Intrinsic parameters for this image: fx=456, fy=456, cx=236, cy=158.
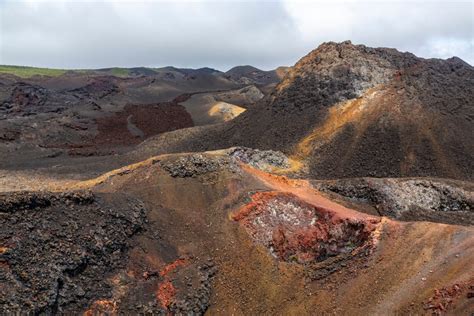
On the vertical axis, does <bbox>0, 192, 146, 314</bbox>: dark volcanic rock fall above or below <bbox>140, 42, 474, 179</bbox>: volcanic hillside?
below

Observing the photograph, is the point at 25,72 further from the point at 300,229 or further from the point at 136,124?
the point at 300,229

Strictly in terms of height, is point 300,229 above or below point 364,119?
below

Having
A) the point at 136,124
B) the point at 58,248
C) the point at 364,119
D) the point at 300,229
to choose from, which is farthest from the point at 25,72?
the point at 300,229

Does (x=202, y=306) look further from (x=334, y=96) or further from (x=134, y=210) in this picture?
(x=334, y=96)

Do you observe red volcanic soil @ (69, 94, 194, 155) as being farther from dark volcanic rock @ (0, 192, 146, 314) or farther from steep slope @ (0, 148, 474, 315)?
dark volcanic rock @ (0, 192, 146, 314)

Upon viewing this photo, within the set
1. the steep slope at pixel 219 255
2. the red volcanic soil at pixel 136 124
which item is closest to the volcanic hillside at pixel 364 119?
the red volcanic soil at pixel 136 124

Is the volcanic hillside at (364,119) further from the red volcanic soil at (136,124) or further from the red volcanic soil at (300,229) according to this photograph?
the red volcanic soil at (300,229)

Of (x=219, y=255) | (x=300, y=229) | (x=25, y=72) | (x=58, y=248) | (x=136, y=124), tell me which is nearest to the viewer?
(x=58, y=248)

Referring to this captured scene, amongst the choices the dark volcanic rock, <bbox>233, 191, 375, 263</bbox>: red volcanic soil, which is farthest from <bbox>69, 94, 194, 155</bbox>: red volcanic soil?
<bbox>233, 191, 375, 263</bbox>: red volcanic soil

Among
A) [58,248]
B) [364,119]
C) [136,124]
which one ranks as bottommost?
[58,248]
